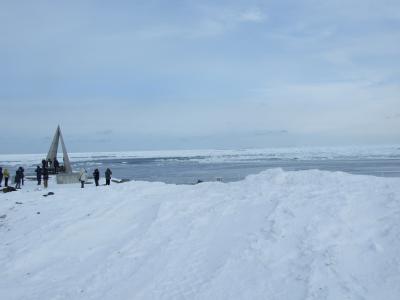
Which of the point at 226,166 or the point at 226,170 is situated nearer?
the point at 226,170

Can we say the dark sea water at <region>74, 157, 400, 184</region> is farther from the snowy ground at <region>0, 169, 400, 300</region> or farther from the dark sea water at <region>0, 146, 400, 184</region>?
the snowy ground at <region>0, 169, 400, 300</region>

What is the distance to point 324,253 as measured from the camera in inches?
282

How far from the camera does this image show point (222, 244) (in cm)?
829

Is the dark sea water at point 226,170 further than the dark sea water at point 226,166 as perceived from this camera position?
No

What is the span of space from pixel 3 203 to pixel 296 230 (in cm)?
1059

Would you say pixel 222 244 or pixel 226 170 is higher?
pixel 222 244

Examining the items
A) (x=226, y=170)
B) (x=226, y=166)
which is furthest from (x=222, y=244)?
(x=226, y=166)

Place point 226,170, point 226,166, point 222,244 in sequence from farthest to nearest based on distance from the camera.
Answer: point 226,166 < point 226,170 < point 222,244

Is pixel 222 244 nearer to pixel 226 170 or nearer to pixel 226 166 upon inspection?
pixel 226 170

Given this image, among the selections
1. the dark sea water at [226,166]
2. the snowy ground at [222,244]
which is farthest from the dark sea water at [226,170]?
the snowy ground at [222,244]

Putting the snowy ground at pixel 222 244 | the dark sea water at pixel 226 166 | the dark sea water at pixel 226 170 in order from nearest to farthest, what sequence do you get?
1. the snowy ground at pixel 222 244
2. the dark sea water at pixel 226 170
3. the dark sea water at pixel 226 166

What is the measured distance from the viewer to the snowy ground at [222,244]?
671 cm

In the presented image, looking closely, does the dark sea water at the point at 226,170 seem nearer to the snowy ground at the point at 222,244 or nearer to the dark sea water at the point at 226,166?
the dark sea water at the point at 226,166

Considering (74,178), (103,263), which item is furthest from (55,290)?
(74,178)
